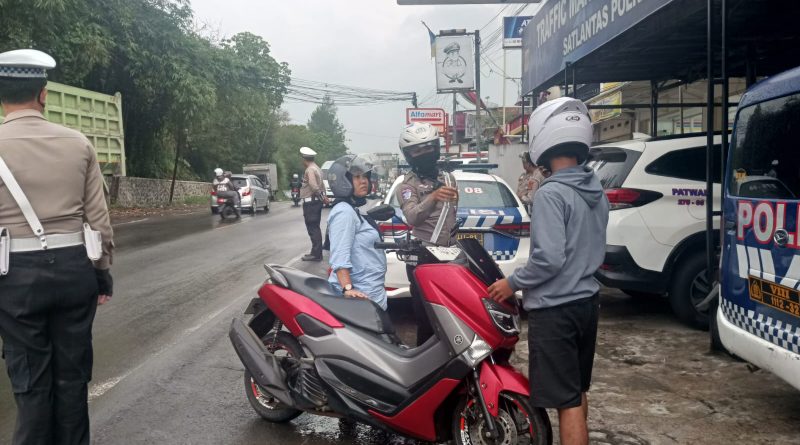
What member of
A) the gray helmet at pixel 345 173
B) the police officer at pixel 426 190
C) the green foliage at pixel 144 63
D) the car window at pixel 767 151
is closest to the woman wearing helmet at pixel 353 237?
the gray helmet at pixel 345 173

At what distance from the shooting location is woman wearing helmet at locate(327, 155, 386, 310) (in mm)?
4051

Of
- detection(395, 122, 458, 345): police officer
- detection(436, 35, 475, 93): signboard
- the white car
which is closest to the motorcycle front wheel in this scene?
Result: detection(395, 122, 458, 345): police officer

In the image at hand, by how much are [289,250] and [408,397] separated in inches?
372

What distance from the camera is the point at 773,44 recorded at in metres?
8.60

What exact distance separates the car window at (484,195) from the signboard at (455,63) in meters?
20.7

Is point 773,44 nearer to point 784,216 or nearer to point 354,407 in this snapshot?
point 784,216

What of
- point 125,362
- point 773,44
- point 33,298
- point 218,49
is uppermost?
point 218,49

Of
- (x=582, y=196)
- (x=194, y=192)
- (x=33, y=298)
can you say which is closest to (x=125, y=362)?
(x=33, y=298)

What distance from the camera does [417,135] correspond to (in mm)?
4773

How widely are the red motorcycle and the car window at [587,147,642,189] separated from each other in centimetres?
306

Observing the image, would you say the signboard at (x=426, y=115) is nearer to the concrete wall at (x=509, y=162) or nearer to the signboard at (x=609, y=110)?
the signboard at (x=609, y=110)

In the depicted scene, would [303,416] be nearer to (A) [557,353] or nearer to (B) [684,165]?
(A) [557,353]

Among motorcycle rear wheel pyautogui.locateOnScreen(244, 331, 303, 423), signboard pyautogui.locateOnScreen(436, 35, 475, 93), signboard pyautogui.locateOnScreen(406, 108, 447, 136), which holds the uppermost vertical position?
signboard pyautogui.locateOnScreen(436, 35, 475, 93)

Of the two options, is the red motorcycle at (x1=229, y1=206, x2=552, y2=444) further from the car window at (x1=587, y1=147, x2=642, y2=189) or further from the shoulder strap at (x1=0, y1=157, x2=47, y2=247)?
the car window at (x1=587, y1=147, x2=642, y2=189)
